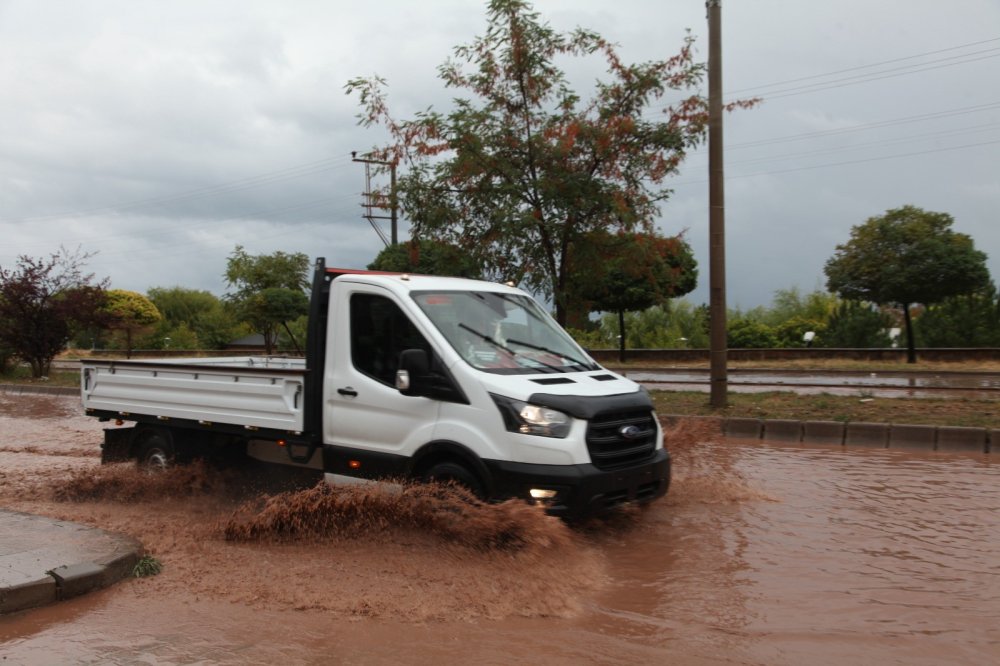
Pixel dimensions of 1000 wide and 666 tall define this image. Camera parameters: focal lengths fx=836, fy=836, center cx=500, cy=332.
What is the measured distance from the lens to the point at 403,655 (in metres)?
4.13

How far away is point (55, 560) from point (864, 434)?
9.08m

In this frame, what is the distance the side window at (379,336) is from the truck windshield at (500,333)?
0.62 feet

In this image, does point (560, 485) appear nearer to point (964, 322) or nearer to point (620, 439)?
point (620, 439)

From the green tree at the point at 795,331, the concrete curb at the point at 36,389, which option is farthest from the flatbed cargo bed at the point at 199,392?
the green tree at the point at 795,331

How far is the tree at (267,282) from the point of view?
36.9 meters

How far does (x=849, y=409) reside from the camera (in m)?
11.7

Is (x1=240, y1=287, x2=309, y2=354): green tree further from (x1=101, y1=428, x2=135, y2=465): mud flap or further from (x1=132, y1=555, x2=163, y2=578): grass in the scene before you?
(x1=132, y1=555, x2=163, y2=578): grass

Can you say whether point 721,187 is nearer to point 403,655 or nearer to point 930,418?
point 930,418

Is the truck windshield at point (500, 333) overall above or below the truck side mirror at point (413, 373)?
above

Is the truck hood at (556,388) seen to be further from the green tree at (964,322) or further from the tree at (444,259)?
the green tree at (964,322)

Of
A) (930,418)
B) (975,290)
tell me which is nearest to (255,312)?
(975,290)

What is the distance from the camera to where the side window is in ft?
20.4

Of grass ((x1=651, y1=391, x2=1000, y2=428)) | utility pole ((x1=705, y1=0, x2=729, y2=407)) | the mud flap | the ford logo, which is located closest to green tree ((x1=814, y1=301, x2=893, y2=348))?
grass ((x1=651, y1=391, x2=1000, y2=428))

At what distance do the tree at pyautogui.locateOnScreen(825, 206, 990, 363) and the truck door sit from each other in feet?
62.6
